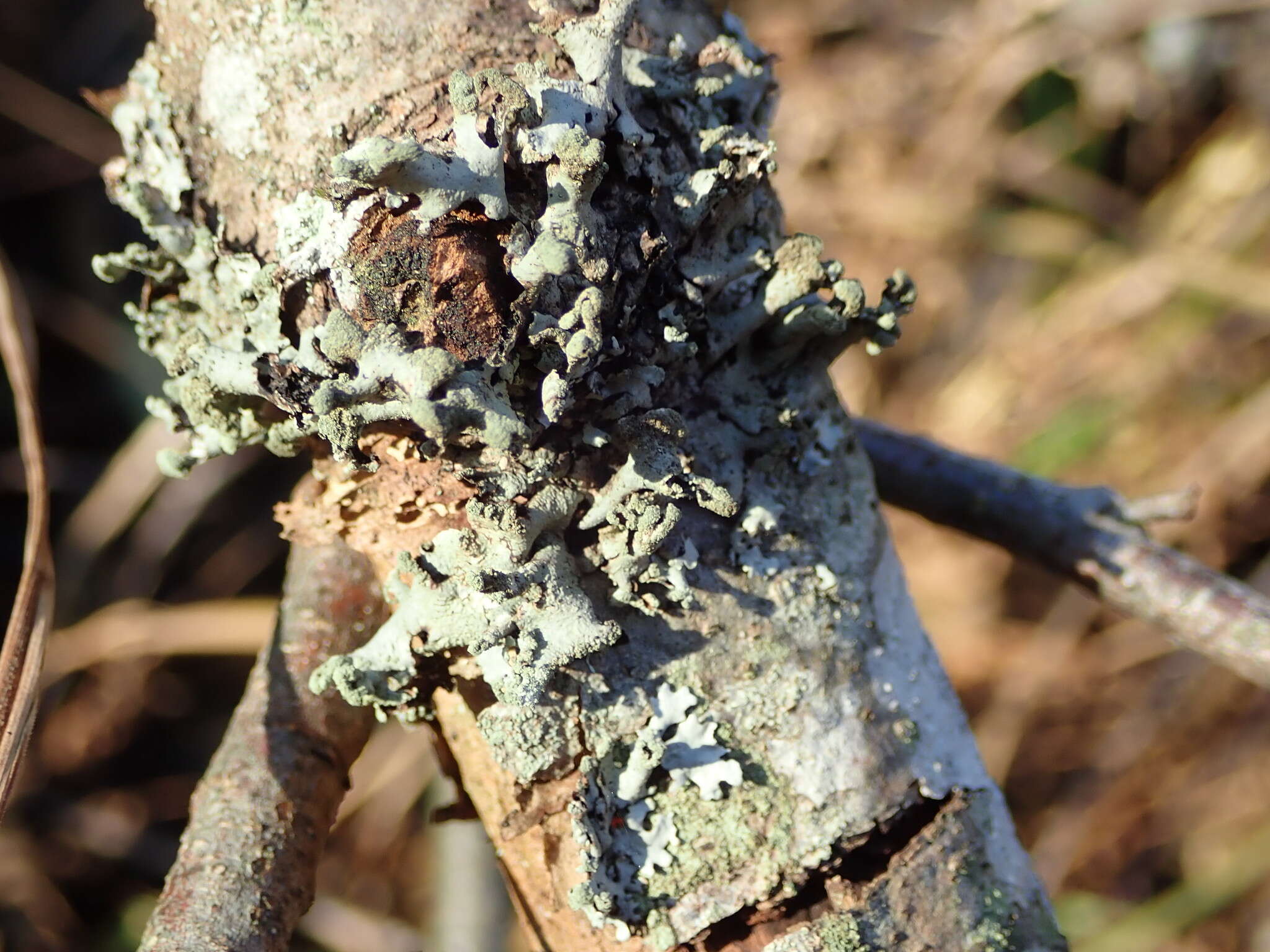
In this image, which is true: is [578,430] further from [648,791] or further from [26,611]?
[26,611]

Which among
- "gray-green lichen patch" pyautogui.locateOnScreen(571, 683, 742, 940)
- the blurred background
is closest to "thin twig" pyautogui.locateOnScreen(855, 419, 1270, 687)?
"gray-green lichen patch" pyautogui.locateOnScreen(571, 683, 742, 940)

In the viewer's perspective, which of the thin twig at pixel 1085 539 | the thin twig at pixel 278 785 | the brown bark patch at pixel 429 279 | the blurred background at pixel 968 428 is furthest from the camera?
the blurred background at pixel 968 428

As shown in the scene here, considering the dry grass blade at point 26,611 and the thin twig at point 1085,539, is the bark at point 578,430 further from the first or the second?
the thin twig at point 1085,539

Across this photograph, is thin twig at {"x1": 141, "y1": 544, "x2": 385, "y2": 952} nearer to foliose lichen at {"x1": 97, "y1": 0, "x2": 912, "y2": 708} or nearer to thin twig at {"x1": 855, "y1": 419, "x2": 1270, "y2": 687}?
foliose lichen at {"x1": 97, "y1": 0, "x2": 912, "y2": 708}

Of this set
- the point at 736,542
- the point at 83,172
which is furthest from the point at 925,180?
the point at 736,542

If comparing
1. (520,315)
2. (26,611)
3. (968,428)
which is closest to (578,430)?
(520,315)

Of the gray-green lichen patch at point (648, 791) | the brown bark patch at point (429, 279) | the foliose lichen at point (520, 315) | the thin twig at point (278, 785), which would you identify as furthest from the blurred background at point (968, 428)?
the brown bark patch at point (429, 279)
